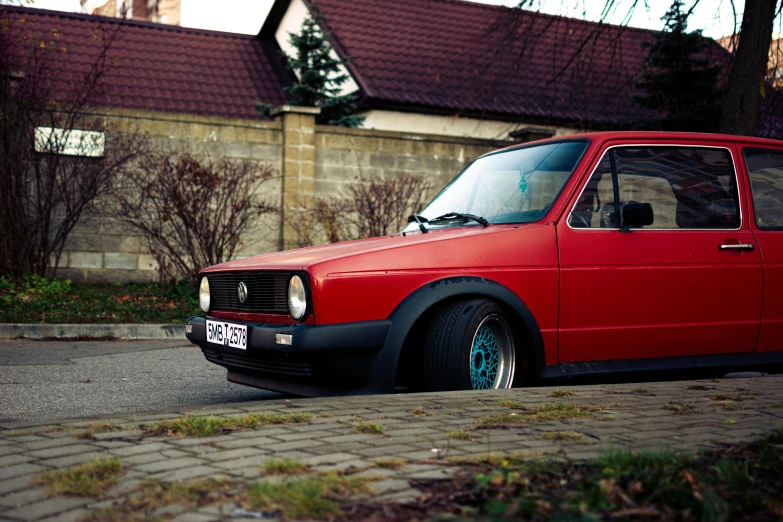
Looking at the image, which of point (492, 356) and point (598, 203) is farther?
point (598, 203)

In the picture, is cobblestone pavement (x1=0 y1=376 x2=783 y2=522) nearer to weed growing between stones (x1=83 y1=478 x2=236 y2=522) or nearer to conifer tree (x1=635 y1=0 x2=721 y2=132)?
weed growing between stones (x1=83 y1=478 x2=236 y2=522)

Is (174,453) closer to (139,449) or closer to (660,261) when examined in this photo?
(139,449)

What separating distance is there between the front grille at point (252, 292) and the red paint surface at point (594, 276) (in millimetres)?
93

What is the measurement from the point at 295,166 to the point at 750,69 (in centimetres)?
705

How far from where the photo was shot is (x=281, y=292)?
5.32 metres

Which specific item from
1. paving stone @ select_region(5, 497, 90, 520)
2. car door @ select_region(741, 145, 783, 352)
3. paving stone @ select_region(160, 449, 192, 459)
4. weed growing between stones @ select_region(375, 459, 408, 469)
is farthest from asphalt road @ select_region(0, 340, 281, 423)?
car door @ select_region(741, 145, 783, 352)

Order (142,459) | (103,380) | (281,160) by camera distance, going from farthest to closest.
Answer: (281,160), (103,380), (142,459)

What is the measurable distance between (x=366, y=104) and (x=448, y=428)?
17.7 metres

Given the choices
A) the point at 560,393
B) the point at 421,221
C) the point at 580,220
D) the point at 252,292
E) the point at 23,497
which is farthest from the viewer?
the point at 421,221

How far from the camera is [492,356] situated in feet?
18.1

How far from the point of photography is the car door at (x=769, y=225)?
621cm

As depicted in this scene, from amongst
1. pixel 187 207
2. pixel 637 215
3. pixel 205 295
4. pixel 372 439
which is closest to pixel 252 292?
pixel 205 295

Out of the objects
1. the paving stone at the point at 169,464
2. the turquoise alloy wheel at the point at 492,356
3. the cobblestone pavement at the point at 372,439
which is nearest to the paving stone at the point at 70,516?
the cobblestone pavement at the point at 372,439

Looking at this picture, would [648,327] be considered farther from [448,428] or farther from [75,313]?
[75,313]
